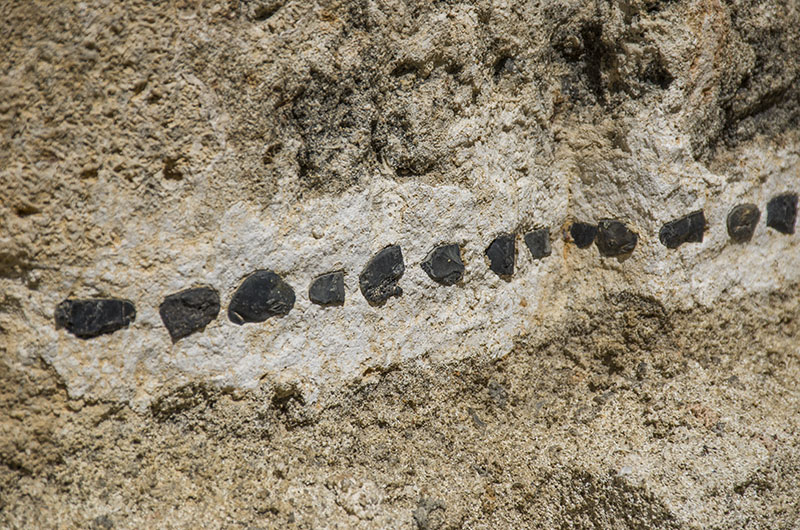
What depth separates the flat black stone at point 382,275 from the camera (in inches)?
41.4

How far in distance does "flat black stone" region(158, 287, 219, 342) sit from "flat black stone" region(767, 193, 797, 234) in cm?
101

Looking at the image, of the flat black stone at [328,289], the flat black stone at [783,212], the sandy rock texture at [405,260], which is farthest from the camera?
the flat black stone at [783,212]

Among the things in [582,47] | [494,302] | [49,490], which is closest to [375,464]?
[494,302]

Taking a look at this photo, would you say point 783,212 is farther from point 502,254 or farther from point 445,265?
point 445,265

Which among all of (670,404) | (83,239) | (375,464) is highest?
(83,239)

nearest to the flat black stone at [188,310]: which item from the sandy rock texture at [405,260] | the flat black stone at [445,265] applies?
the sandy rock texture at [405,260]

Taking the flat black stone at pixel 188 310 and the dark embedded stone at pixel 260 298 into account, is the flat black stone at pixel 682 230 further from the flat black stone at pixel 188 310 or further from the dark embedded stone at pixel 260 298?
the flat black stone at pixel 188 310

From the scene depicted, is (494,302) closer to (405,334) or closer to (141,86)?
(405,334)

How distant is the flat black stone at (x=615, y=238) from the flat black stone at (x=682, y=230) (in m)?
0.05

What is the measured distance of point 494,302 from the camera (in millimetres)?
1167

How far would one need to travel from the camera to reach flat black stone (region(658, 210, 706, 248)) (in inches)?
45.6

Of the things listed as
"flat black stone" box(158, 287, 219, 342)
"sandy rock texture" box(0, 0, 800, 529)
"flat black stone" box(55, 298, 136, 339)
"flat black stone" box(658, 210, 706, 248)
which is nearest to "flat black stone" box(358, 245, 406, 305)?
"sandy rock texture" box(0, 0, 800, 529)

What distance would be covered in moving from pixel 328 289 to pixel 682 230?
618mm

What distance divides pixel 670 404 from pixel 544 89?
1.88 feet
